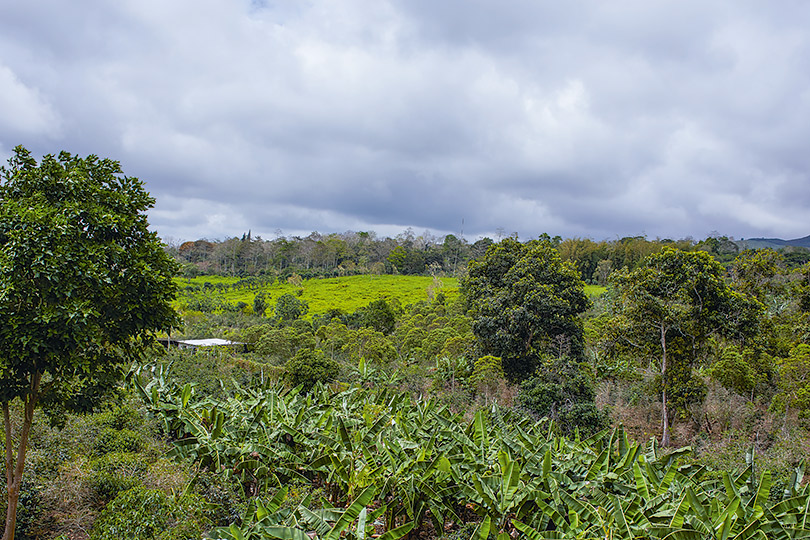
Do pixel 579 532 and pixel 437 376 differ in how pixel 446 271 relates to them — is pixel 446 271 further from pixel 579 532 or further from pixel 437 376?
pixel 579 532

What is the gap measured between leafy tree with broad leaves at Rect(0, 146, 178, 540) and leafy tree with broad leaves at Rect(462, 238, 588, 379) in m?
10.6

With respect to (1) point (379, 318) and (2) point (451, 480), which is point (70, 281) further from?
(1) point (379, 318)

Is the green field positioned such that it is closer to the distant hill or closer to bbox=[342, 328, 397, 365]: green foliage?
bbox=[342, 328, 397, 365]: green foliage

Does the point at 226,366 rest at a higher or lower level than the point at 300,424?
lower

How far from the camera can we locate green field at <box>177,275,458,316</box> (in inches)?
1443

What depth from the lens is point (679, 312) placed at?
35.0 feet

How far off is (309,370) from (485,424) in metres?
10.4

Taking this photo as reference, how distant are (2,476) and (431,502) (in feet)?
17.4

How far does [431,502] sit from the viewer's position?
128 inches

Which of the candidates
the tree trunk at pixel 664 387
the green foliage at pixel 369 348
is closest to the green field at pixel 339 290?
the green foliage at pixel 369 348

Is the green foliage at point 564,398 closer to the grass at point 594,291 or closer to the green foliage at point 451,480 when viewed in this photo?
the green foliage at point 451,480

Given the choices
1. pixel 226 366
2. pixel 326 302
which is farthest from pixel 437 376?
pixel 326 302

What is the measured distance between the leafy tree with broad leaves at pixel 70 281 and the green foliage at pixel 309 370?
8871 mm

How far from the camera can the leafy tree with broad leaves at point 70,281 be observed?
397 centimetres
